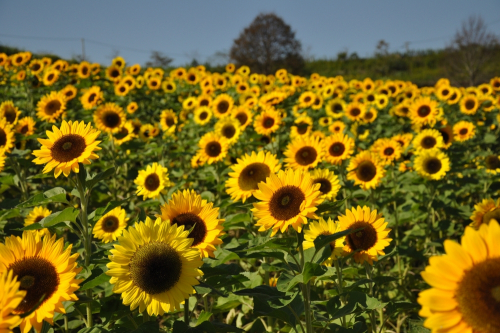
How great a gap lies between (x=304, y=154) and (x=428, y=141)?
7.05 feet

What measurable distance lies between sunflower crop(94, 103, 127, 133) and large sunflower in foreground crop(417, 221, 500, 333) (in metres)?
4.94

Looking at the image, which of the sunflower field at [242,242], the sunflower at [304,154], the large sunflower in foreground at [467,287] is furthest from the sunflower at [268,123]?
the large sunflower in foreground at [467,287]

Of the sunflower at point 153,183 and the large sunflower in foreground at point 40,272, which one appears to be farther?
the sunflower at point 153,183

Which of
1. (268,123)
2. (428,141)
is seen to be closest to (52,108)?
(268,123)

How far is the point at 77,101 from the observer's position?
8.37 meters

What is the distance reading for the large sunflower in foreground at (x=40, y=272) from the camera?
1.62 meters

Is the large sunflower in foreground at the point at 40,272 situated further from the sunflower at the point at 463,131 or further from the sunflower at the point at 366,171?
the sunflower at the point at 463,131

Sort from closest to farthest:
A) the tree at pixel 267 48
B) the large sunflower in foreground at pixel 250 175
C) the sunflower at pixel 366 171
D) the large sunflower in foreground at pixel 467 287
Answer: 1. the large sunflower in foreground at pixel 467 287
2. the large sunflower in foreground at pixel 250 175
3. the sunflower at pixel 366 171
4. the tree at pixel 267 48

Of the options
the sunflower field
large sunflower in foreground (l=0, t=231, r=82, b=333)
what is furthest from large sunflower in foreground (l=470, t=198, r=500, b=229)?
large sunflower in foreground (l=0, t=231, r=82, b=333)

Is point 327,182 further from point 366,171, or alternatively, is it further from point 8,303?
point 8,303

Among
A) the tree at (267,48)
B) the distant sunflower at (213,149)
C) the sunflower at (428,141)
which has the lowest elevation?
the sunflower at (428,141)

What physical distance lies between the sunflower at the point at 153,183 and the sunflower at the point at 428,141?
10.7 ft

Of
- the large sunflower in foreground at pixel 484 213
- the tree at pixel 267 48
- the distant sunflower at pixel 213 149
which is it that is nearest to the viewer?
the large sunflower in foreground at pixel 484 213

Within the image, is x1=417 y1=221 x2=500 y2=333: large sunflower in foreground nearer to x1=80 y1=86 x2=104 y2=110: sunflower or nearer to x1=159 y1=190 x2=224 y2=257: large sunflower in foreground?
x1=159 y1=190 x2=224 y2=257: large sunflower in foreground
